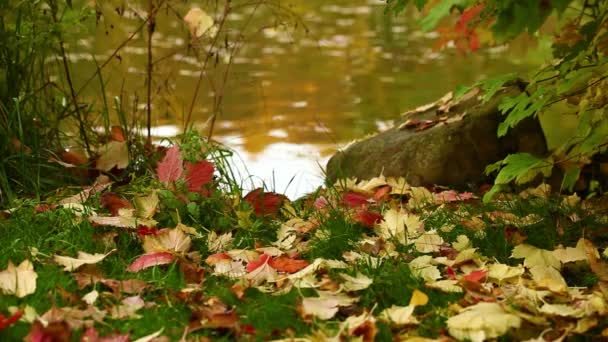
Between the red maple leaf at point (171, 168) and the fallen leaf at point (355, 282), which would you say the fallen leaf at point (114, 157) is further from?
the fallen leaf at point (355, 282)

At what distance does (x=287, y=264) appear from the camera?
2.55 meters

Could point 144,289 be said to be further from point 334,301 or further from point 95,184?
point 95,184

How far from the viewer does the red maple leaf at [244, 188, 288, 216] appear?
3.21 metres

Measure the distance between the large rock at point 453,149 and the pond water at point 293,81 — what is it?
1.24 ft

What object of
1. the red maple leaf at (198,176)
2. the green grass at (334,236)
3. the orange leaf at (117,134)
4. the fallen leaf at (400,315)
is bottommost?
the fallen leaf at (400,315)

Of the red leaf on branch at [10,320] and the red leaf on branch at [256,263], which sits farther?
the red leaf on branch at [256,263]

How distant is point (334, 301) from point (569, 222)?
115 centimetres

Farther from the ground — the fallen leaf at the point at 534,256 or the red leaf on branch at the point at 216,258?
the red leaf on branch at the point at 216,258

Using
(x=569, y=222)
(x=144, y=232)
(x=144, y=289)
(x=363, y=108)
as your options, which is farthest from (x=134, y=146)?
(x=363, y=108)

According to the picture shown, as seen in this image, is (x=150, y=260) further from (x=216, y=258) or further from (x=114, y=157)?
(x=114, y=157)

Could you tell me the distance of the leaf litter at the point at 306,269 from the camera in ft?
6.94

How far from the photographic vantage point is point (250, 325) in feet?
6.93

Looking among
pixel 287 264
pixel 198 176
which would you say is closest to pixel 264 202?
pixel 198 176

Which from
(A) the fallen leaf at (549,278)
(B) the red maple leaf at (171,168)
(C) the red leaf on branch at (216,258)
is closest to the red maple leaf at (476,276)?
(A) the fallen leaf at (549,278)
